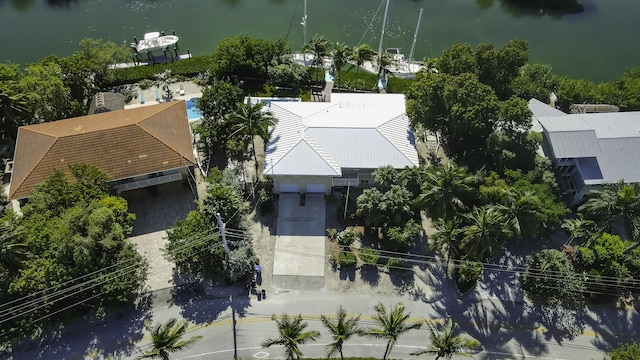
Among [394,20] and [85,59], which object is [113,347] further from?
[394,20]

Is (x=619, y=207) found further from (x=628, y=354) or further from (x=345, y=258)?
(x=345, y=258)

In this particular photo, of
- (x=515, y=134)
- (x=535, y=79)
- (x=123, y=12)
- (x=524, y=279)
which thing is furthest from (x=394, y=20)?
(x=524, y=279)

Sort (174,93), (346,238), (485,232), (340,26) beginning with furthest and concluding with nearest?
(340,26) < (174,93) < (346,238) < (485,232)

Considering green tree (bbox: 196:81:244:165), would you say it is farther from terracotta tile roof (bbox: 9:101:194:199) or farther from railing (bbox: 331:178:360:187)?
railing (bbox: 331:178:360:187)

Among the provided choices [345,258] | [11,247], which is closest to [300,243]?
[345,258]

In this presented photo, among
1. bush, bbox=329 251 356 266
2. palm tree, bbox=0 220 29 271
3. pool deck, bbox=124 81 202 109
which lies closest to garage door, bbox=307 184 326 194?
bush, bbox=329 251 356 266

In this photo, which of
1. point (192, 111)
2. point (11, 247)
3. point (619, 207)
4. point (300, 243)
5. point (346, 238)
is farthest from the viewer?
point (192, 111)

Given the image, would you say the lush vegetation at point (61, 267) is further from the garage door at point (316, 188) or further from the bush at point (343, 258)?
the garage door at point (316, 188)
